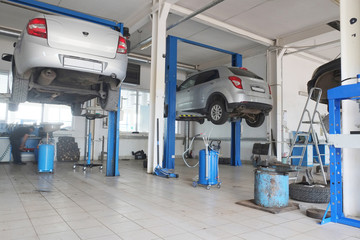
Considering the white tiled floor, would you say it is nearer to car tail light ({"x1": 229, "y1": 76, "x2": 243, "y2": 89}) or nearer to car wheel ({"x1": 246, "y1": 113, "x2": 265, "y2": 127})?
car tail light ({"x1": 229, "y1": 76, "x2": 243, "y2": 89})

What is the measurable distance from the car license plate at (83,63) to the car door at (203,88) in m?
3.44

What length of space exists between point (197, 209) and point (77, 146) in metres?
6.82

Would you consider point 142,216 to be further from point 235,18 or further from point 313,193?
point 235,18

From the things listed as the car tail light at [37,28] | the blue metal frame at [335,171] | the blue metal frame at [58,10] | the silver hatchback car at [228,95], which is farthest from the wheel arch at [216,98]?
the car tail light at [37,28]

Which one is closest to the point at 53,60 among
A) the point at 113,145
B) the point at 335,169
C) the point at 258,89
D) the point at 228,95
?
the point at 113,145

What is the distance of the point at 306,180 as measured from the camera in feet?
12.0

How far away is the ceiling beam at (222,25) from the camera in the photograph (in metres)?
6.57

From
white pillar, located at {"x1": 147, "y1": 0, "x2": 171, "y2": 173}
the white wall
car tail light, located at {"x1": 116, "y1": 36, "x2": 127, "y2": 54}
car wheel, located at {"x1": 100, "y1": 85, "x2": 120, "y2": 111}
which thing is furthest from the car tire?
the white wall

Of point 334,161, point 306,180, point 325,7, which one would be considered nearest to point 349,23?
point 334,161

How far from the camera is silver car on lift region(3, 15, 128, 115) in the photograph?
3202 millimetres

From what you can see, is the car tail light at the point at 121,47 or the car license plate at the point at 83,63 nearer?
the car license plate at the point at 83,63

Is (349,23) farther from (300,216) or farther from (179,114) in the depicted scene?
(179,114)

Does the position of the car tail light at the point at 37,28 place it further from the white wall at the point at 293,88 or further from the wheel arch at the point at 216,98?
the white wall at the point at 293,88

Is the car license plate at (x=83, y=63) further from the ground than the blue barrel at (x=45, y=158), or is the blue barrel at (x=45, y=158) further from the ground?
the car license plate at (x=83, y=63)
